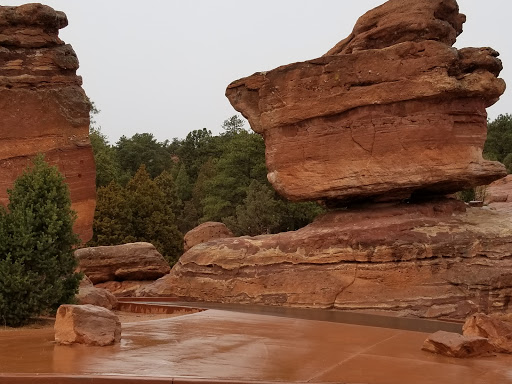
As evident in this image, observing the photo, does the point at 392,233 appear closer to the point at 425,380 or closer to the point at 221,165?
the point at 425,380

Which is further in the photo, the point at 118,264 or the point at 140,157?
the point at 140,157

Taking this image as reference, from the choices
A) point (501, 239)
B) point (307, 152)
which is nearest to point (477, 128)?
point (501, 239)

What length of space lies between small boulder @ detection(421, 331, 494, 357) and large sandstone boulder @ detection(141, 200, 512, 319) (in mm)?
5926

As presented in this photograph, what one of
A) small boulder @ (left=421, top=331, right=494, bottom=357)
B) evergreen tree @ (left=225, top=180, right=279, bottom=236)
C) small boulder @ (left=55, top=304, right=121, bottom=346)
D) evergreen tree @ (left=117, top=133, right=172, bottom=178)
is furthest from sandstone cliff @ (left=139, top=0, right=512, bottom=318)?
evergreen tree @ (left=117, top=133, right=172, bottom=178)

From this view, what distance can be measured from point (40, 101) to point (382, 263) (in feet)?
31.9

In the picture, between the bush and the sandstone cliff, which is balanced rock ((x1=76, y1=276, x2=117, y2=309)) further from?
the sandstone cliff

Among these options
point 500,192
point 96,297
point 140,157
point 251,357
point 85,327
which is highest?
point 140,157

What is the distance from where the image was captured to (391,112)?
1476 cm

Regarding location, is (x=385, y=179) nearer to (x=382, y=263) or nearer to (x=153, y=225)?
(x=382, y=263)

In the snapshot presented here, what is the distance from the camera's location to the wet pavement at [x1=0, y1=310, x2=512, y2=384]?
552 centimetres

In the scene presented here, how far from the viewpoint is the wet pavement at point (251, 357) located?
552 cm

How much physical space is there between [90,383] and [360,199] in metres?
11.3

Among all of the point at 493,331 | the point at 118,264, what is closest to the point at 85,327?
the point at 493,331

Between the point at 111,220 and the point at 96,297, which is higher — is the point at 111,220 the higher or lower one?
the higher one
